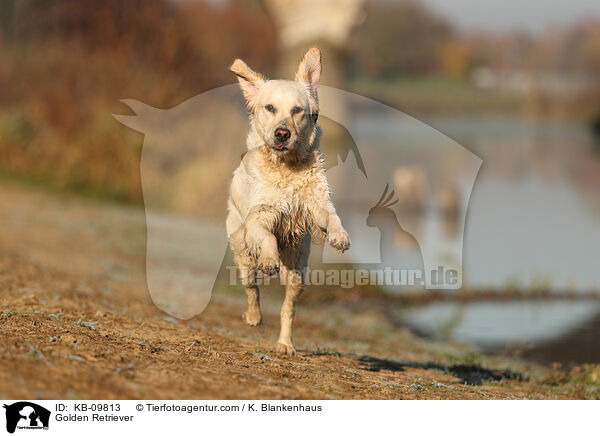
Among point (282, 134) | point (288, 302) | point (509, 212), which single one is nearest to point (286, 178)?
point (282, 134)

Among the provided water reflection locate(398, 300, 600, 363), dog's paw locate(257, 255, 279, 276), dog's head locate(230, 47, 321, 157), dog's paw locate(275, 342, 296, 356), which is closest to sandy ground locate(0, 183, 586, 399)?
dog's paw locate(275, 342, 296, 356)

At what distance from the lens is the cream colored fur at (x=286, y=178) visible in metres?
5.85

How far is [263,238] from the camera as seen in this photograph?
19.1ft

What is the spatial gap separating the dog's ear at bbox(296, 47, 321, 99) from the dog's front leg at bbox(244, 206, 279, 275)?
1.00m

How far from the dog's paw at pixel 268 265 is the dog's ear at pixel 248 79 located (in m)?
1.27

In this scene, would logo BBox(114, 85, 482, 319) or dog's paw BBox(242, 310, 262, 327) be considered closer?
dog's paw BBox(242, 310, 262, 327)

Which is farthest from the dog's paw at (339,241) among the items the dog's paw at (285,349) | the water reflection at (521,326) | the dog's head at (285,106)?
the water reflection at (521,326)

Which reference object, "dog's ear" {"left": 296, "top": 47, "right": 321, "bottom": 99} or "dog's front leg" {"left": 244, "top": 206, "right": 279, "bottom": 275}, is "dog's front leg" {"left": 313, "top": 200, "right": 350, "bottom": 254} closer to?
"dog's front leg" {"left": 244, "top": 206, "right": 279, "bottom": 275}

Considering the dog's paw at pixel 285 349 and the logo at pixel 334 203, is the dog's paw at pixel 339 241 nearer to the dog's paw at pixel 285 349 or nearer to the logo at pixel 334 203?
the dog's paw at pixel 285 349

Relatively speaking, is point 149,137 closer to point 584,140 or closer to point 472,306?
point 472,306

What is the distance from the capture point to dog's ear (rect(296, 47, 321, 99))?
6.09 metres
